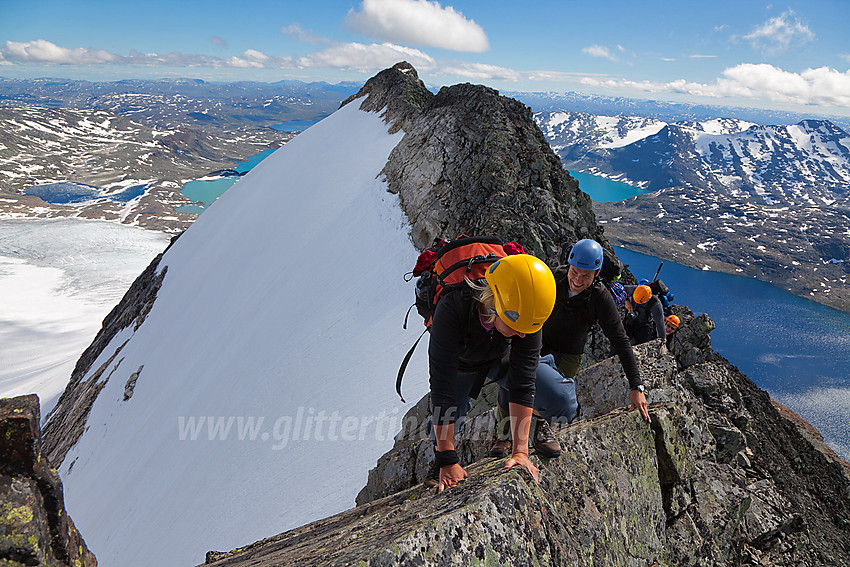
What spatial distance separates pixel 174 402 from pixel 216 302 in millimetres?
7738

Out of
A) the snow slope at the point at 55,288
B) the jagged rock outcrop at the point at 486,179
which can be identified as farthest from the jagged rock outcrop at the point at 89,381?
the jagged rock outcrop at the point at 486,179

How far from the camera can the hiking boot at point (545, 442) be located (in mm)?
4137

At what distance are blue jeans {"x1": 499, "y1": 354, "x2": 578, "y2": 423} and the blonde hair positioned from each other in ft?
4.58

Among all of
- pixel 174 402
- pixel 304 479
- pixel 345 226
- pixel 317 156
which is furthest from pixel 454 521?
pixel 317 156

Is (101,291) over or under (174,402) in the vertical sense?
under

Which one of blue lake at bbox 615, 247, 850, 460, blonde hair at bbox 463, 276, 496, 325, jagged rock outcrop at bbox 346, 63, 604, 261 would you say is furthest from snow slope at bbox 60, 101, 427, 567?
blue lake at bbox 615, 247, 850, 460

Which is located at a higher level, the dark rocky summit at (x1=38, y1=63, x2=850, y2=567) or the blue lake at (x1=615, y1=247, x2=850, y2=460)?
the dark rocky summit at (x1=38, y1=63, x2=850, y2=567)

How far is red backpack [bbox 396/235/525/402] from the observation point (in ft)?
13.7

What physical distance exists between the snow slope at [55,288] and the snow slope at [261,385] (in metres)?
26.8

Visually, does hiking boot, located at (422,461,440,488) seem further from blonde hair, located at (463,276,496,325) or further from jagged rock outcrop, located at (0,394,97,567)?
jagged rock outcrop, located at (0,394,97,567)

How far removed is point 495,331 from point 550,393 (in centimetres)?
138

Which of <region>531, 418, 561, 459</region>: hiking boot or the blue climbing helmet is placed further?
the blue climbing helmet

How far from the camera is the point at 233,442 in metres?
15.1

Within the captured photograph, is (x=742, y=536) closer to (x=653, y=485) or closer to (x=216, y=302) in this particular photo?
(x=653, y=485)
